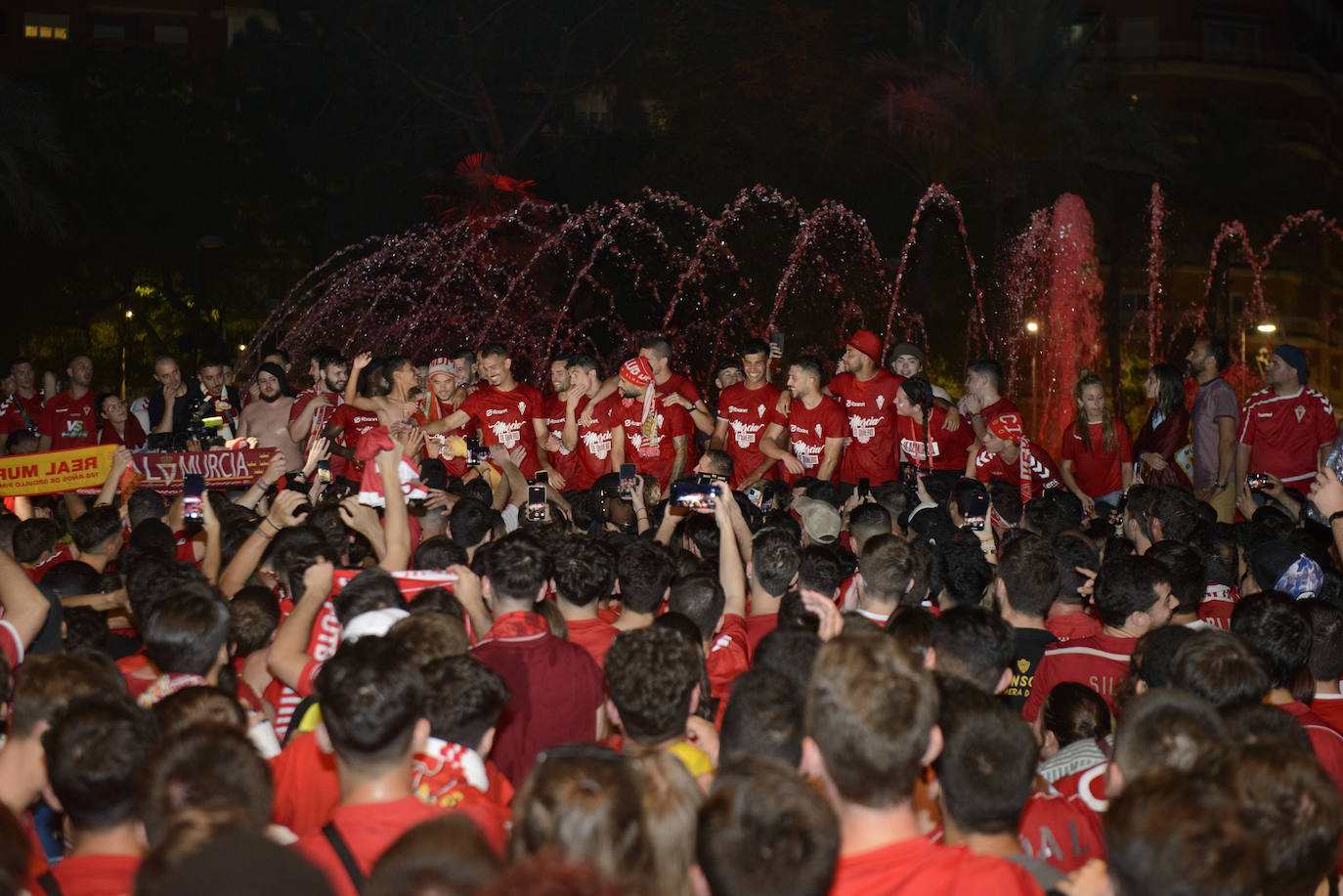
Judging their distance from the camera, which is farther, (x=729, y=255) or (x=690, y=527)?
(x=729, y=255)

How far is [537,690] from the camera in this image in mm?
4812

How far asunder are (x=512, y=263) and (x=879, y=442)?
20451 mm

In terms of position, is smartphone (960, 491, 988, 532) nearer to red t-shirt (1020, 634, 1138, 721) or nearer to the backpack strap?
red t-shirt (1020, 634, 1138, 721)

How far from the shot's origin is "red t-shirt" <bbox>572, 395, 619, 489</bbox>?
1229 cm

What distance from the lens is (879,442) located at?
12000mm

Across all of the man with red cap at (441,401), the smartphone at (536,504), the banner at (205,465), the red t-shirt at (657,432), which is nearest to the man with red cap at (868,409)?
the red t-shirt at (657,432)

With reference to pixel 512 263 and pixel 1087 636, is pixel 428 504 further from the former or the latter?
pixel 512 263

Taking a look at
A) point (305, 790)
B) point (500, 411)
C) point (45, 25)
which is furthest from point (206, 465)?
point (45, 25)

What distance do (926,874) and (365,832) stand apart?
1.33 metres

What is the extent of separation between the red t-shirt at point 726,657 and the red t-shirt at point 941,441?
6.07m

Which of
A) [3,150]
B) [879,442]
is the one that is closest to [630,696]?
[879,442]

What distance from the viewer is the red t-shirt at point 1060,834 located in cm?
372

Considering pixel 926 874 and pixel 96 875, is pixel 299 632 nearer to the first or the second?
pixel 96 875

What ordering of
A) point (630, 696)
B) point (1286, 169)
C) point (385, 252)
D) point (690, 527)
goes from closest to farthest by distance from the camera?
point (630, 696) < point (690, 527) < point (385, 252) < point (1286, 169)
